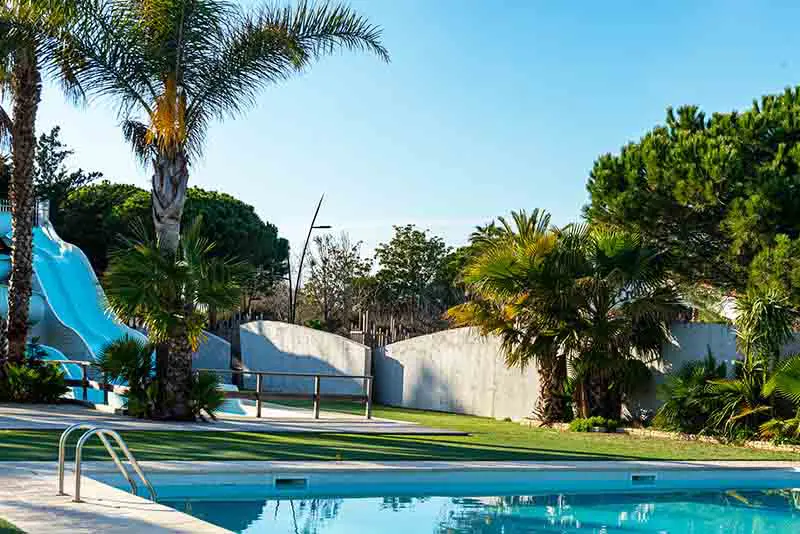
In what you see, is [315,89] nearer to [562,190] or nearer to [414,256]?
[562,190]

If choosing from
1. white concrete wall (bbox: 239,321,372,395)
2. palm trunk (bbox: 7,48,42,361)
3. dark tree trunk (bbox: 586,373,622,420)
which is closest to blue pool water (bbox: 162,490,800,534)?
dark tree trunk (bbox: 586,373,622,420)

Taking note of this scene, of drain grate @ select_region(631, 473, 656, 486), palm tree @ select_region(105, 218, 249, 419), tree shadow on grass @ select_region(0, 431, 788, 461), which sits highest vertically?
palm tree @ select_region(105, 218, 249, 419)

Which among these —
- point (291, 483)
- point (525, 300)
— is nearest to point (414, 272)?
point (525, 300)

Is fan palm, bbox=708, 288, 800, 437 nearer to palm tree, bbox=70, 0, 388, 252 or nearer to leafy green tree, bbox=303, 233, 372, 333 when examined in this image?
palm tree, bbox=70, 0, 388, 252

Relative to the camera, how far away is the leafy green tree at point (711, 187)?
748 inches

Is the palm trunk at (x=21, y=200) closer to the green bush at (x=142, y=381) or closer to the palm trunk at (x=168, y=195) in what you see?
the green bush at (x=142, y=381)

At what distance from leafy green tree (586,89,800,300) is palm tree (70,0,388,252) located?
22.0 feet

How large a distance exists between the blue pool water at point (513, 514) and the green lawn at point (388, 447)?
157 centimetres

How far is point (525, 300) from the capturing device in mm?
18812

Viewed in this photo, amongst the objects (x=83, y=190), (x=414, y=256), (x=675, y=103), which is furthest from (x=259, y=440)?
(x=83, y=190)

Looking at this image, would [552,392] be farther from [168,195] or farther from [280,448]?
[168,195]

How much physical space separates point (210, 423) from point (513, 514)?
6.80 m

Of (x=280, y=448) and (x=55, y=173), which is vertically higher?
(x=55, y=173)

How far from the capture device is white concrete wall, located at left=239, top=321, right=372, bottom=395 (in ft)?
90.4
